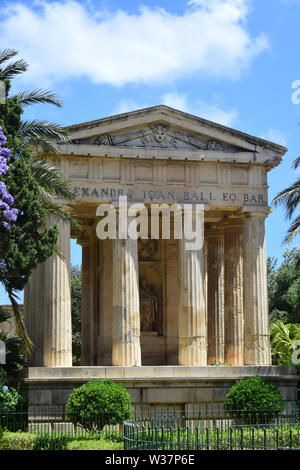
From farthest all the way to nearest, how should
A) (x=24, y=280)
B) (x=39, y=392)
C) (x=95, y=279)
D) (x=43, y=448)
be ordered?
(x=95, y=279) → (x=39, y=392) → (x=24, y=280) → (x=43, y=448)

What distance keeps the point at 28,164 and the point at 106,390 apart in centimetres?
748

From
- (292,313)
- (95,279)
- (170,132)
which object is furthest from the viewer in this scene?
(292,313)

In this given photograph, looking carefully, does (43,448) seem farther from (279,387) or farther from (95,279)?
(95,279)

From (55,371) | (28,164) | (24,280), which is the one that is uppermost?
(28,164)

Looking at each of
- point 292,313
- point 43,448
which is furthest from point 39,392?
point 292,313

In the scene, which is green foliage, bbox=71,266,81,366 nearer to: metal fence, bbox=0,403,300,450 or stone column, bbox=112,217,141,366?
stone column, bbox=112,217,141,366

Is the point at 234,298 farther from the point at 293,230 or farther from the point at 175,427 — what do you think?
the point at 175,427

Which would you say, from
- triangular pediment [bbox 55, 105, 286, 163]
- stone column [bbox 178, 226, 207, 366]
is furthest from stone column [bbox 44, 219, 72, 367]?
stone column [bbox 178, 226, 207, 366]

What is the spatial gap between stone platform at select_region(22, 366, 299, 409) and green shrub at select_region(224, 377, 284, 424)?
6.05ft

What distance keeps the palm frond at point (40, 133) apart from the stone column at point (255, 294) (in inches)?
351

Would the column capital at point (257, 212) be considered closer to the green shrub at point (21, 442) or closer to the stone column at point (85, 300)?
the stone column at point (85, 300)

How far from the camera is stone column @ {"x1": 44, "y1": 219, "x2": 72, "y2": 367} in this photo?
3203 cm

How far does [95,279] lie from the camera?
3903cm

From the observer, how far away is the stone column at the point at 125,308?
32.5 meters
